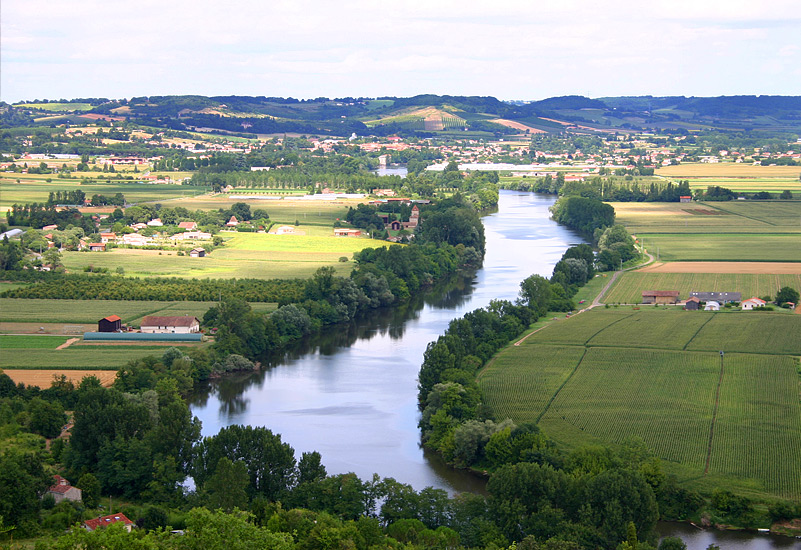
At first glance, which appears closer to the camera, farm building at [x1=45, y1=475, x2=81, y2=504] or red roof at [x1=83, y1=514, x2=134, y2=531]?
red roof at [x1=83, y1=514, x2=134, y2=531]

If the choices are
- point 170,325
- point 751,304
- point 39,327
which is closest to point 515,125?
point 751,304

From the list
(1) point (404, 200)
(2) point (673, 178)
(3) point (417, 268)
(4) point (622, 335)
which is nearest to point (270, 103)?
(2) point (673, 178)

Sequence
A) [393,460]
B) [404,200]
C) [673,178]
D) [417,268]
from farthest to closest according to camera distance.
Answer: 1. [673,178]
2. [404,200]
3. [417,268]
4. [393,460]

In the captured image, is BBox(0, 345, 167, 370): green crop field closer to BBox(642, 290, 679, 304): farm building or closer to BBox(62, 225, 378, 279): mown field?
BBox(62, 225, 378, 279): mown field

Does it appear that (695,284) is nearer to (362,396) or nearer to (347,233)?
(362,396)

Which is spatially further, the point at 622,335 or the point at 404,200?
the point at 404,200

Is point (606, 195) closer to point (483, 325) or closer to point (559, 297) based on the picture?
point (559, 297)

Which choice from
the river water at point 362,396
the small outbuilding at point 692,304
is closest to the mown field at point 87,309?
the river water at point 362,396

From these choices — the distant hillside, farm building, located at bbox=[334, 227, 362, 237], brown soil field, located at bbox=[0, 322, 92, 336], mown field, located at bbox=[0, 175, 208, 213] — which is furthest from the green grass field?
the distant hillside
